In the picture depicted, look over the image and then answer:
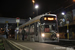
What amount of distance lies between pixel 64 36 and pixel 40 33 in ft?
75.2

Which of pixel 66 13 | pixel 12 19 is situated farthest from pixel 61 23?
pixel 12 19

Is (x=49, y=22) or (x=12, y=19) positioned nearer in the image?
(x=49, y=22)

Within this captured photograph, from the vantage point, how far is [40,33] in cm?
1603

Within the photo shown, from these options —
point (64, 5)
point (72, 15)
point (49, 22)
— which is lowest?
point (49, 22)

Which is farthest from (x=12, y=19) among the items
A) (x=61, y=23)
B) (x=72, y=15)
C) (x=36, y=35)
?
(x=36, y=35)

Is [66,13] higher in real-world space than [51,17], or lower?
higher

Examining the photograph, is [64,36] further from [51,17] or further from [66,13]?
[51,17]

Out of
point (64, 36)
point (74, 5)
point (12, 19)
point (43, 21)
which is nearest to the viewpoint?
point (43, 21)

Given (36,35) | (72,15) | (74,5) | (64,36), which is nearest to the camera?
(36,35)

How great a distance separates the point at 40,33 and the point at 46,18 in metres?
1.90

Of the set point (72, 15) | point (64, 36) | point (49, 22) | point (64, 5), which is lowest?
point (64, 36)

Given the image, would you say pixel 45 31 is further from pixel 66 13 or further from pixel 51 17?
pixel 66 13

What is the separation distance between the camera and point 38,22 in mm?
16547

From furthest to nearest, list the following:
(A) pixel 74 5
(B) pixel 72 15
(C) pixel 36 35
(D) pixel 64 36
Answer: (D) pixel 64 36
(B) pixel 72 15
(A) pixel 74 5
(C) pixel 36 35
